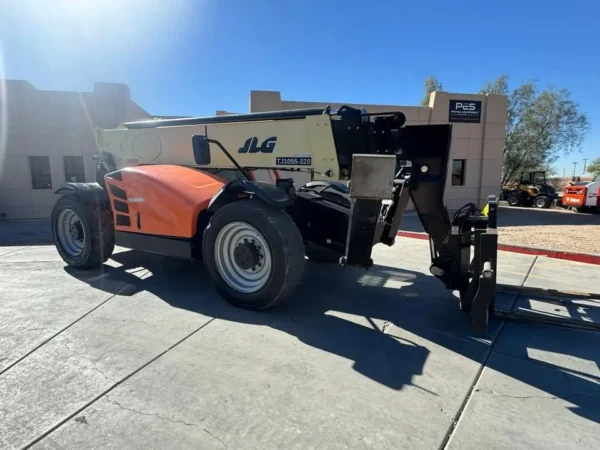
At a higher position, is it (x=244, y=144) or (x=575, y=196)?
(x=244, y=144)

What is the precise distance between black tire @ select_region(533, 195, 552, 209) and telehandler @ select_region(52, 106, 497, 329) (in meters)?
22.7

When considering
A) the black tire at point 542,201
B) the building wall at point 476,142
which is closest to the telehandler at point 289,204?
the building wall at point 476,142

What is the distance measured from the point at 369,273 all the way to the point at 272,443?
3611 millimetres

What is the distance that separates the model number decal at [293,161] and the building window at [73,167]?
1284cm

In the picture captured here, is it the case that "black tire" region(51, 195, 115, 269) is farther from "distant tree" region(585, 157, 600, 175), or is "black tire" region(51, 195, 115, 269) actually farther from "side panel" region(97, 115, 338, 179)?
"distant tree" region(585, 157, 600, 175)

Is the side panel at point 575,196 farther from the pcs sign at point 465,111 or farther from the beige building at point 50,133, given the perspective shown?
the beige building at point 50,133

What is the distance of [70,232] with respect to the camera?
5.82 meters

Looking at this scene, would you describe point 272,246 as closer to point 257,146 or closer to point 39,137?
point 257,146

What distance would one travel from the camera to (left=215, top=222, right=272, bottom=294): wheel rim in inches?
154

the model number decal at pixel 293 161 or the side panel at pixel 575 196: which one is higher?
the model number decal at pixel 293 161

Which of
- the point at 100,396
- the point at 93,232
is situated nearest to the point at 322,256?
the point at 93,232

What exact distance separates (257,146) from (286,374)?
9.21ft

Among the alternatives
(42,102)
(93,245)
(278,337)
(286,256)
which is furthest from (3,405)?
(42,102)

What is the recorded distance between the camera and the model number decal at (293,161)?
13.7 ft
